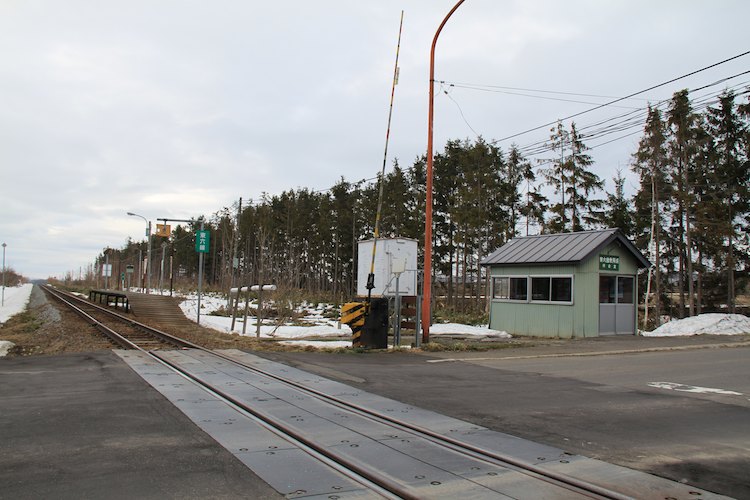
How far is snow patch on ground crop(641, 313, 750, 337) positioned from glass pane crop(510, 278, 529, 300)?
4453mm

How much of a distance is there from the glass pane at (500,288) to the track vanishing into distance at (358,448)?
13435mm

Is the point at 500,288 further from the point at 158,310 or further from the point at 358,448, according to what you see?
the point at 158,310

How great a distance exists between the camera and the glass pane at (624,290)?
20938 millimetres

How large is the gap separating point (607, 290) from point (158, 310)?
23.2 meters

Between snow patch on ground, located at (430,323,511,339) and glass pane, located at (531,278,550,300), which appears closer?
snow patch on ground, located at (430,323,511,339)

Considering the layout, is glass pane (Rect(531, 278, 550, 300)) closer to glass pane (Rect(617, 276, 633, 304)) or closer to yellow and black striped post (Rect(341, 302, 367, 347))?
glass pane (Rect(617, 276, 633, 304))

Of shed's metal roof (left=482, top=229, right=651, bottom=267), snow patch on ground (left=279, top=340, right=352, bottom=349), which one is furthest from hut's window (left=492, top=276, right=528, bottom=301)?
snow patch on ground (left=279, top=340, right=352, bottom=349)

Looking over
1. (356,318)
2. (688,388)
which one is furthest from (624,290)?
(688,388)

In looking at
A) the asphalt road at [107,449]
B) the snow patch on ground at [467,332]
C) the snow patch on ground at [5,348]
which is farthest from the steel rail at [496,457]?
the snow patch on ground at [467,332]

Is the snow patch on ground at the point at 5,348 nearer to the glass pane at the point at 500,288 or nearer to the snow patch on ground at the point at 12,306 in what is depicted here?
the glass pane at the point at 500,288

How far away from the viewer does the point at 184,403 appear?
25.4 feet

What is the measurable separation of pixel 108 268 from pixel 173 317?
41.0 meters

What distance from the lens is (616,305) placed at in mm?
20766

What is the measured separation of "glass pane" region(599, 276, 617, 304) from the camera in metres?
20.5
